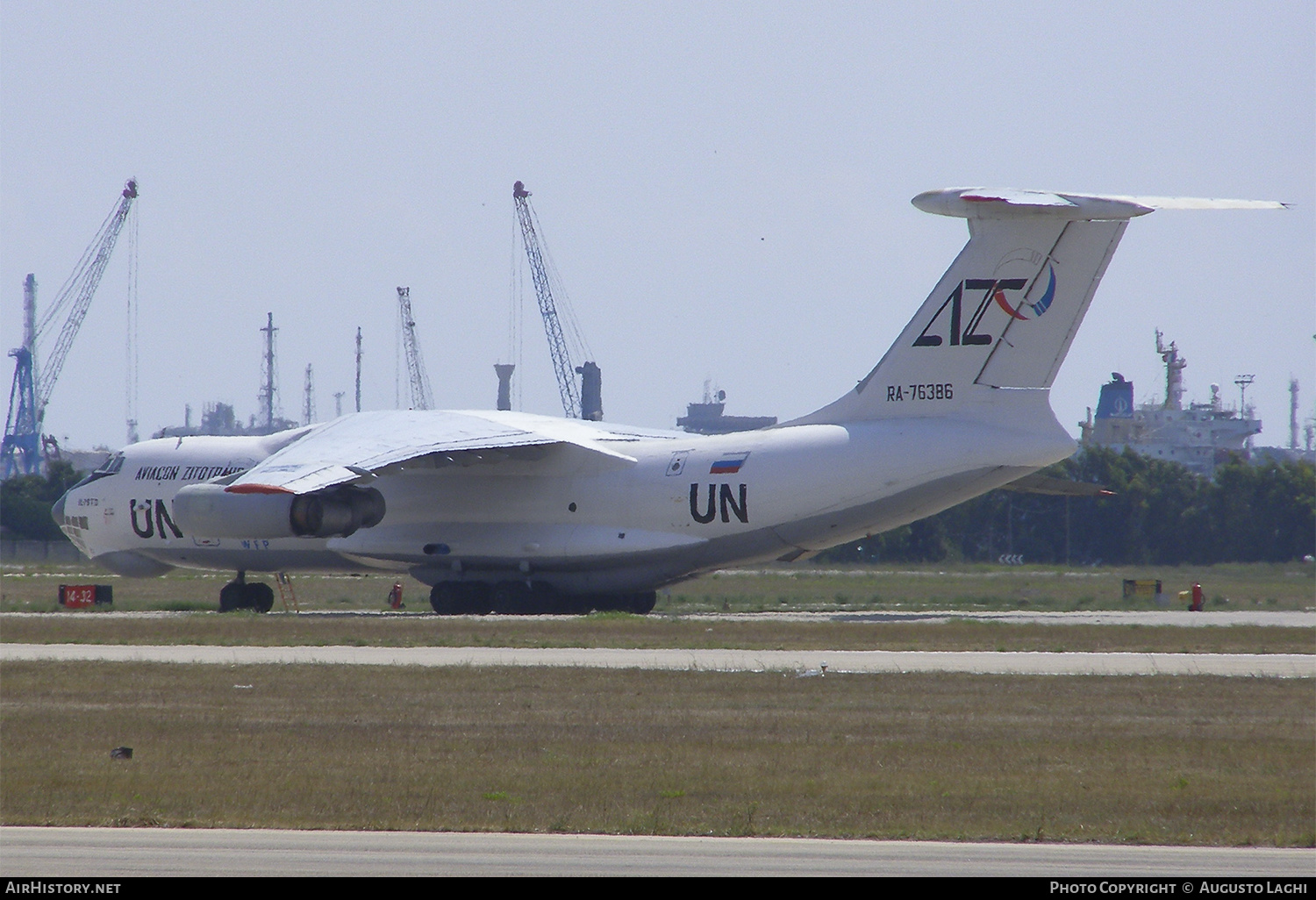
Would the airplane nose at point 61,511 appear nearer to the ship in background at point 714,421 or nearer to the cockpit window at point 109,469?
the cockpit window at point 109,469

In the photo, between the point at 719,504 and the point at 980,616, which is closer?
the point at 719,504

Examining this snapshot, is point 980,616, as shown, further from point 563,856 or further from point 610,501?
point 563,856

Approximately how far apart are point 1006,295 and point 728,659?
327 inches

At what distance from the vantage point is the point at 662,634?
22031 millimetres

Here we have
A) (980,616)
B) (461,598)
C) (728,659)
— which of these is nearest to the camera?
(728,659)

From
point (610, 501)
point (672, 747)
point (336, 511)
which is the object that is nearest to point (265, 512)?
point (336, 511)

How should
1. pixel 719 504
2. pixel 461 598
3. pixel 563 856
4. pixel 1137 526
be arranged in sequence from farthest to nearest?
1. pixel 1137 526
2. pixel 461 598
3. pixel 719 504
4. pixel 563 856

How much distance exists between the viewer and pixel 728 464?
2519cm

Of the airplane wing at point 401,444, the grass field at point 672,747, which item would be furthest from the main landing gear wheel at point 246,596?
the grass field at point 672,747

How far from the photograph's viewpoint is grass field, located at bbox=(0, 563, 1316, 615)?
1208 inches

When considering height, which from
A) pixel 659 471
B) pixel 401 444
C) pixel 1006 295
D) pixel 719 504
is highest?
pixel 1006 295

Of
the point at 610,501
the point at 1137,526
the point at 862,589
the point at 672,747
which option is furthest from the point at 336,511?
the point at 1137,526

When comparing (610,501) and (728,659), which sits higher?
(610,501)
